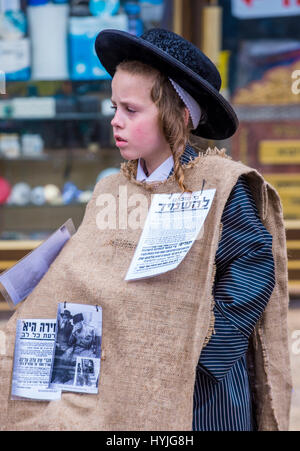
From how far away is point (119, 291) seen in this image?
1600 mm

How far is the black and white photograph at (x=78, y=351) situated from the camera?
1.61 m

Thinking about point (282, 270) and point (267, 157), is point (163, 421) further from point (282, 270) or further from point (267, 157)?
point (267, 157)

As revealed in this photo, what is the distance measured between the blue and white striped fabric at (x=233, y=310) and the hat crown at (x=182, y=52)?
13.0 inches

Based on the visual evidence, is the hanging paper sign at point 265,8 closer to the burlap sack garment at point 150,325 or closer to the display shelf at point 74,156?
the display shelf at point 74,156

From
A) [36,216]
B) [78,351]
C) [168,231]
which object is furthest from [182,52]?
[36,216]

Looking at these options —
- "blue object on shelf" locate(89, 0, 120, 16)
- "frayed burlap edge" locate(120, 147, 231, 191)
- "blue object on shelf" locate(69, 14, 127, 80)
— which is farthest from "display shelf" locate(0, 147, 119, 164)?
"frayed burlap edge" locate(120, 147, 231, 191)

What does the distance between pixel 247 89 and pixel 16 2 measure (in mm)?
2100

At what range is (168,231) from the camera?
1610 mm

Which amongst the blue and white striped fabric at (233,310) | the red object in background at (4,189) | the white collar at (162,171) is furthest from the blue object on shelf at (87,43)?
the blue and white striped fabric at (233,310)

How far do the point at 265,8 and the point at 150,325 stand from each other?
433cm

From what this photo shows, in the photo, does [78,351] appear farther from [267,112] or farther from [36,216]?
[267,112]

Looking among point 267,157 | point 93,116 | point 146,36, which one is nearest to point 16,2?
point 93,116
